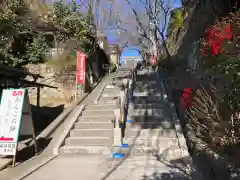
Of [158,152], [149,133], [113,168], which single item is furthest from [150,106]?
[113,168]

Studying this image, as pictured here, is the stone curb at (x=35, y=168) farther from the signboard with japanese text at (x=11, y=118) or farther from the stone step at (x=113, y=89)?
the stone step at (x=113, y=89)

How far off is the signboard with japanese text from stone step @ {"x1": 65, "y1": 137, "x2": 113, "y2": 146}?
1963 millimetres

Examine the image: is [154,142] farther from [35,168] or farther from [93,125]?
[35,168]

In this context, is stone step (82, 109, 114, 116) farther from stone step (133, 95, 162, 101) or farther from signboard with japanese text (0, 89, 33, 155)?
signboard with japanese text (0, 89, 33, 155)

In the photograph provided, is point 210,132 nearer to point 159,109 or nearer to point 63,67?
point 159,109

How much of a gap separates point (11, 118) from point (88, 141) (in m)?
2.63

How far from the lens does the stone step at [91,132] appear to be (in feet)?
32.1

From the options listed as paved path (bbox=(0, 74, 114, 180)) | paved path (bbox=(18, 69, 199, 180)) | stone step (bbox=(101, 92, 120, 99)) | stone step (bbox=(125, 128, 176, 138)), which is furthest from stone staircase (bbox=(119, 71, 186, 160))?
paved path (bbox=(0, 74, 114, 180))

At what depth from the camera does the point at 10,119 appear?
7.70 meters

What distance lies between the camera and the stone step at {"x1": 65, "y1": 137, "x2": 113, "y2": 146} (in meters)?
9.33

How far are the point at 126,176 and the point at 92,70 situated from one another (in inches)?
612

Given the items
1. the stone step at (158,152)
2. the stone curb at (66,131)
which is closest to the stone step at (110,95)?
the stone curb at (66,131)

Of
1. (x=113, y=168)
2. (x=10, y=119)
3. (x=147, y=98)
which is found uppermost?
(x=147, y=98)

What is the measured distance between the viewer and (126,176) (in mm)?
6645
